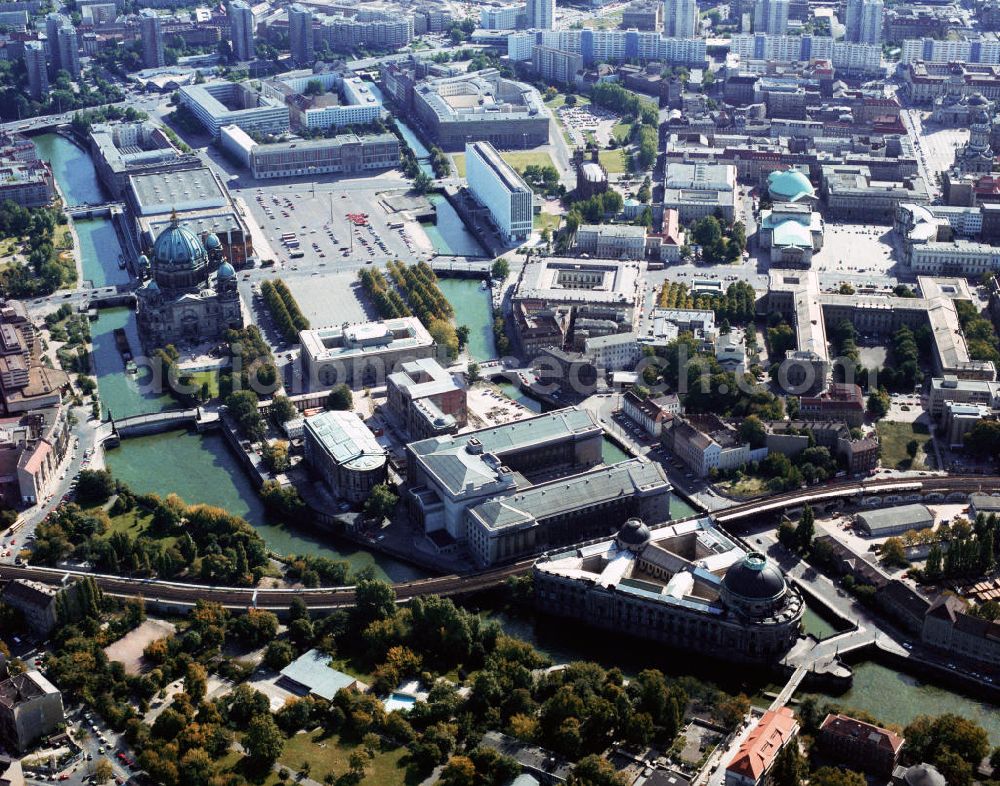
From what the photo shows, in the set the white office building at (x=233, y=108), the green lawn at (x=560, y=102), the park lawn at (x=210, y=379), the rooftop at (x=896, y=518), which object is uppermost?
the white office building at (x=233, y=108)

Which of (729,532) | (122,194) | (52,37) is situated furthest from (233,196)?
(729,532)

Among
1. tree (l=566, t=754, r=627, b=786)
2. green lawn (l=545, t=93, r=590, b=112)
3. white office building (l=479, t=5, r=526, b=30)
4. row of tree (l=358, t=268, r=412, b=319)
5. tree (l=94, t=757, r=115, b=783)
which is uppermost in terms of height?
white office building (l=479, t=5, r=526, b=30)

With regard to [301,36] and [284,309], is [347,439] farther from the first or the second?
[301,36]

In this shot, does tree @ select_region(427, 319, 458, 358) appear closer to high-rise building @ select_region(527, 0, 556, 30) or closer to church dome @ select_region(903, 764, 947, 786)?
church dome @ select_region(903, 764, 947, 786)

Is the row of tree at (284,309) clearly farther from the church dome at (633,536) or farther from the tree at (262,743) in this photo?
the tree at (262,743)

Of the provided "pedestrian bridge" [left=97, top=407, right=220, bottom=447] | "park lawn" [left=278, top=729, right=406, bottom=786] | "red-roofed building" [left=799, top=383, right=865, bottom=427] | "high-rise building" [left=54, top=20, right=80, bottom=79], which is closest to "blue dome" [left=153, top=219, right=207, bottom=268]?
"pedestrian bridge" [left=97, top=407, right=220, bottom=447]

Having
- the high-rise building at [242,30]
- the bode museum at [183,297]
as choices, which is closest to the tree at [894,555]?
the bode museum at [183,297]
